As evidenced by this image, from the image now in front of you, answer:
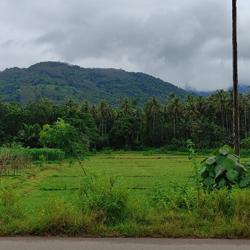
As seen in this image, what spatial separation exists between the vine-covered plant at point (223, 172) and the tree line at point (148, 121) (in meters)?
72.2

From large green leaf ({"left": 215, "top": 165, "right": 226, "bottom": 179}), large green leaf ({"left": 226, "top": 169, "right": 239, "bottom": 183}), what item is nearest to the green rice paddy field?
large green leaf ({"left": 215, "top": 165, "right": 226, "bottom": 179})

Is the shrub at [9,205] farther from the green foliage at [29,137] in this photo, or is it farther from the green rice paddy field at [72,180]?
the green foliage at [29,137]

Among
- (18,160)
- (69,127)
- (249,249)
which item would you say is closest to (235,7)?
(69,127)

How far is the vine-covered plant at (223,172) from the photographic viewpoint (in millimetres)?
9281

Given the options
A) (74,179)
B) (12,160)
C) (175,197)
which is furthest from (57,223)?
(12,160)

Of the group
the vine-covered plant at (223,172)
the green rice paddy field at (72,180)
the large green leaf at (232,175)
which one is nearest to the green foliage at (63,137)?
the green rice paddy field at (72,180)

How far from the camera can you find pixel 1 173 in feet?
119

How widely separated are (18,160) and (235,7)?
3323 centimetres

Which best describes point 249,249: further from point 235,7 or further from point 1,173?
point 1,173

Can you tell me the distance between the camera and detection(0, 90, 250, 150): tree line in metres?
84.5

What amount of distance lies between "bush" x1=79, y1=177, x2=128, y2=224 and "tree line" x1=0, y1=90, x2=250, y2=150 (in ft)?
240

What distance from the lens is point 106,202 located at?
8.01m

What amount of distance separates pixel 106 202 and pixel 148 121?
84.2 metres

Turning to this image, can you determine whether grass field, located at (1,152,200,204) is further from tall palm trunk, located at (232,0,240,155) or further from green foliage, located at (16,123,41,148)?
green foliage, located at (16,123,41,148)
